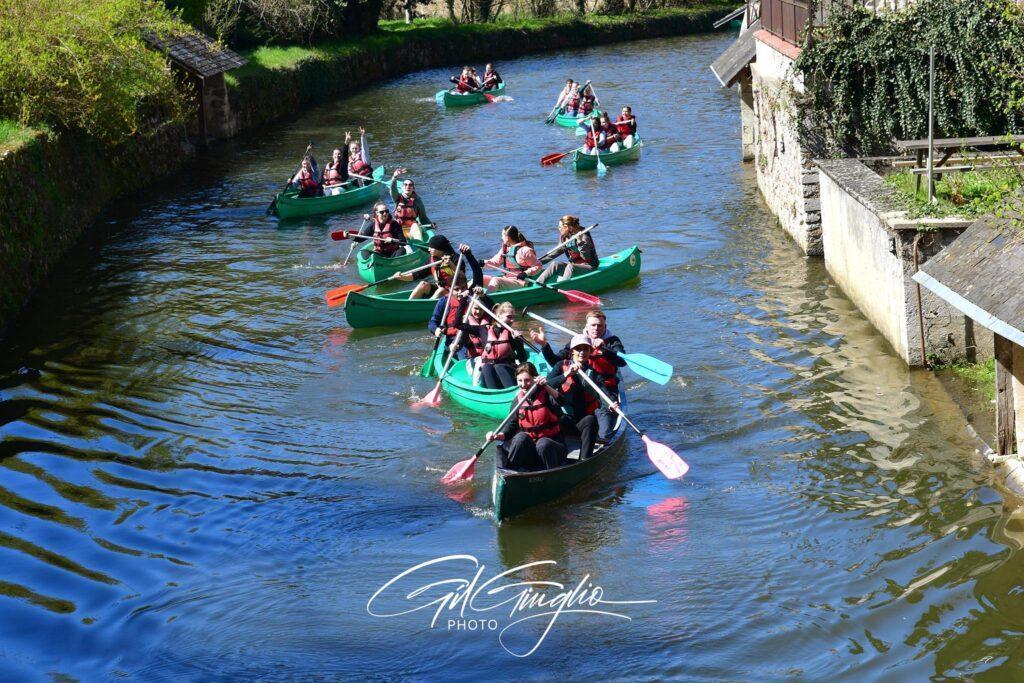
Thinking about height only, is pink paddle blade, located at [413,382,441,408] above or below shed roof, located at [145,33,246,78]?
below

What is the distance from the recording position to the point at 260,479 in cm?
1307

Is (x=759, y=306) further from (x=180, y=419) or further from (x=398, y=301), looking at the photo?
(x=180, y=419)

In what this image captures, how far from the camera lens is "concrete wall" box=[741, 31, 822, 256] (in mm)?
19828

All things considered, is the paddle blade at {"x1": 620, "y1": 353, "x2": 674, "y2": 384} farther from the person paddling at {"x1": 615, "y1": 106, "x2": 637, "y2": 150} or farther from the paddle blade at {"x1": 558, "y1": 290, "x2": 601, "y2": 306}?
the person paddling at {"x1": 615, "y1": 106, "x2": 637, "y2": 150}

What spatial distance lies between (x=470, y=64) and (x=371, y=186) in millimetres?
29842

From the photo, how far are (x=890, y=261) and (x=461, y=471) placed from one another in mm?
6133

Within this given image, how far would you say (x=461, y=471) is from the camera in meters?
12.8

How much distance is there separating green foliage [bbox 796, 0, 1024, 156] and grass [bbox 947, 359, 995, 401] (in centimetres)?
426

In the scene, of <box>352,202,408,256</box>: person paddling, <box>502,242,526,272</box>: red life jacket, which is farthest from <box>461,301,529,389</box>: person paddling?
<box>352,202,408,256</box>: person paddling

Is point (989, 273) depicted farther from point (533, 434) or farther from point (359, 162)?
point (359, 162)

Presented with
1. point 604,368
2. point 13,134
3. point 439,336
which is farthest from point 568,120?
point 604,368

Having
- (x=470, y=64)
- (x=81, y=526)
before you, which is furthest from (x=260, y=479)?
(x=470, y=64)

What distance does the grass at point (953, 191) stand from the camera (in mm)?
13663

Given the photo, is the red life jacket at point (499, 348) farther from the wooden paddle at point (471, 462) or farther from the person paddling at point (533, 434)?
the wooden paddle at point (471, 462)
